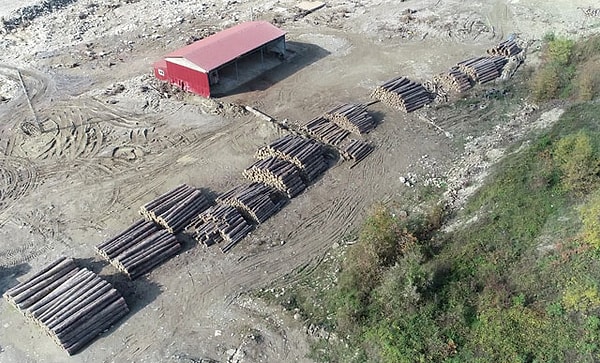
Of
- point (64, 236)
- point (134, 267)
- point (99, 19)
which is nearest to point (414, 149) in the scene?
point (134, 267)

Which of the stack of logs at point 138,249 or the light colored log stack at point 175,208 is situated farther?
the light colored log stack at point 175,208

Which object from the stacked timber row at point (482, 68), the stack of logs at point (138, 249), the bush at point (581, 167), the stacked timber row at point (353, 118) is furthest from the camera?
the stacked timber row at point (482, 68)

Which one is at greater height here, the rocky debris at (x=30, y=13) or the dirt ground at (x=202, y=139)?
the rocky debris at (x=30, y=13)

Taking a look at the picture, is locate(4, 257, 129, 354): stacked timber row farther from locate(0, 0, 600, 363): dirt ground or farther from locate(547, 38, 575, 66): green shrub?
locate(547, 38, 575, 66): green shrub

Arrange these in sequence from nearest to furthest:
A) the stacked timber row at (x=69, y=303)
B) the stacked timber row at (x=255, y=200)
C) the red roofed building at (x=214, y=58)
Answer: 1. the stacked timber row at (x=69, y=303)
2. the stacked timber row at (x=255, y=200)
3. the red roofed building at (x=214, y=58)

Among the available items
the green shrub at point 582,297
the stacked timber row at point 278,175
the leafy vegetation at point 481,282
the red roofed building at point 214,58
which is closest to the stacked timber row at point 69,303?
the leafy vegetation at point 481,282

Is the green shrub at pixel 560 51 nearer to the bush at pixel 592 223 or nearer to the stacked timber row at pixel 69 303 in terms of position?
the bush at pixel 592 223

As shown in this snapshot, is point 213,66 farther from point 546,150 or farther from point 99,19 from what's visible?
point 546,150
